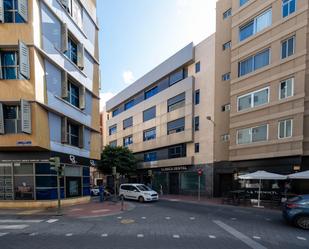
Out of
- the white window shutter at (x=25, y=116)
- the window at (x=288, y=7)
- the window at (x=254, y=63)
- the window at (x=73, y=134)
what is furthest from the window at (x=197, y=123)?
the white window shutter at (x=25, y=116)

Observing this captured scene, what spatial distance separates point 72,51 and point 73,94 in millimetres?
3475

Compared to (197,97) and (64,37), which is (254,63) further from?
(64,37)

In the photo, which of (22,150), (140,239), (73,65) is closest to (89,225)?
(140,239)

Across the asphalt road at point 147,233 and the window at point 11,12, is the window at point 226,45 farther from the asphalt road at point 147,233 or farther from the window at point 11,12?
the window at point 11,12

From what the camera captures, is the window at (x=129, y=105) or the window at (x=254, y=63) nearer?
the window at (x=254, y=63)

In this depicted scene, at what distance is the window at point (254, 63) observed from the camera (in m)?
21.0

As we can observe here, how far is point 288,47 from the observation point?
1923cm

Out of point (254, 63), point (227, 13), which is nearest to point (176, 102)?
point (227, 13)

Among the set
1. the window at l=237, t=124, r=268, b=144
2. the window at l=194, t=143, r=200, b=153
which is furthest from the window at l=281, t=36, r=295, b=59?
the window at l=194, t=143, r=200, b=153

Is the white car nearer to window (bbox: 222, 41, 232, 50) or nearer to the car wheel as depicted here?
the car wheel

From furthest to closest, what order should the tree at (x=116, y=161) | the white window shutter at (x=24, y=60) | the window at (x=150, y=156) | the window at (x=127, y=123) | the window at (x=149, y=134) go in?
1. the window at (x=127, y=123)
2. the window at (x=150, y=156)
3. the window at (x=149, y=134)
4. the tree at (x=116, y=161)
5. the white window shutter at (x=24, y=60)

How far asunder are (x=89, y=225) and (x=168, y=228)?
144 inches

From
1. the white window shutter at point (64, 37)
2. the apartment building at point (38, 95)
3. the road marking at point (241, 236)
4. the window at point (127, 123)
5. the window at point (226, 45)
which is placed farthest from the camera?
the window at point (127, 123)

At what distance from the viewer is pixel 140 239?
891cm
